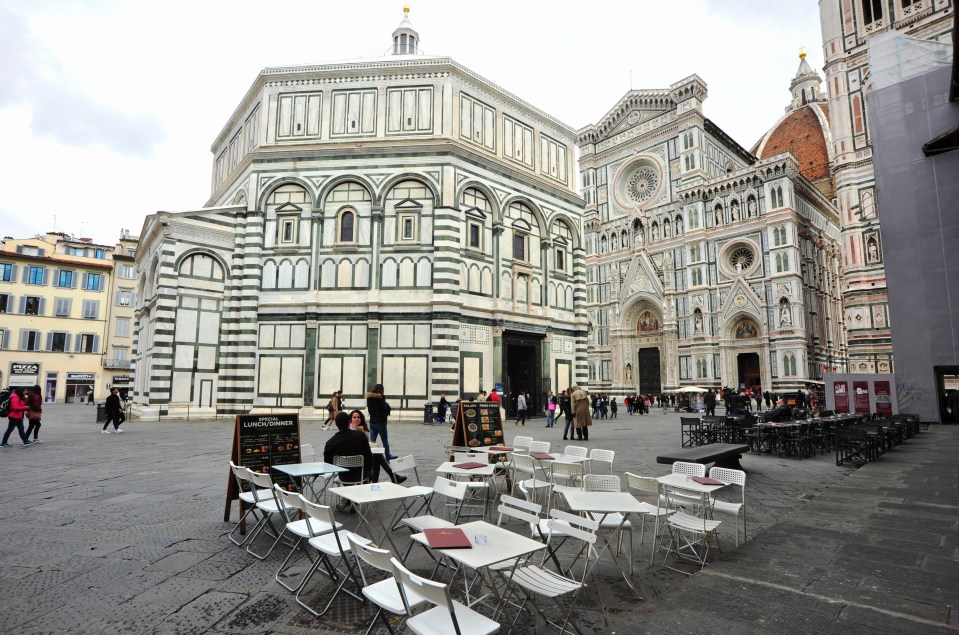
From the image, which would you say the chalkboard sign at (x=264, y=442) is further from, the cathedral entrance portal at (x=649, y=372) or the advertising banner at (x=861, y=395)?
the cathedral entrance portal at (x=649, y=372)

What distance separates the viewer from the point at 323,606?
11.9 feet

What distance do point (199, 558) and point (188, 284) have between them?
61.9 feet

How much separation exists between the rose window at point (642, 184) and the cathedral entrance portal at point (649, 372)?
14349 mm

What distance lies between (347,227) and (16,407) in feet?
38.8

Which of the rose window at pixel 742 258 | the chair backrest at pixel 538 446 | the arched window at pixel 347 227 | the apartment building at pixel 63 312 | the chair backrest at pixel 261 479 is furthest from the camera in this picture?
the rose window at pixel 742 258

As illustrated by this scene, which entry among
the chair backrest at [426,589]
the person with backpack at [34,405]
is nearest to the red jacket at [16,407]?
the person with backpack at [34,405]

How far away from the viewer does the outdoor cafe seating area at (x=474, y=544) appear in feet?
9.76

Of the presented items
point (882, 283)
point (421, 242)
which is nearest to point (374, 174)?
point (421, 242)

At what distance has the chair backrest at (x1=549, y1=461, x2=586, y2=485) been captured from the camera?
557 cm

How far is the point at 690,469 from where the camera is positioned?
→ 5863 millimetres

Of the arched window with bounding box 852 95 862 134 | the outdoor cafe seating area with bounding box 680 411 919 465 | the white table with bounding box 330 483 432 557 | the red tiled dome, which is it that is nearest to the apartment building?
the outdoor cafe seating area with bounding box 680 411 919 465

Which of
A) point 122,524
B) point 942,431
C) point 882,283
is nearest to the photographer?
point 122,524

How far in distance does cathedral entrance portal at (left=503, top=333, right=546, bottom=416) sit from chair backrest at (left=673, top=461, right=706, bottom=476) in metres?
15.8

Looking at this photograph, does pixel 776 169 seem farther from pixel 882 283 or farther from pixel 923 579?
pixel 923 579
